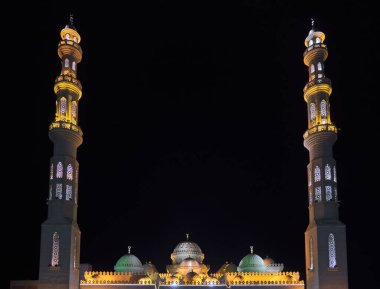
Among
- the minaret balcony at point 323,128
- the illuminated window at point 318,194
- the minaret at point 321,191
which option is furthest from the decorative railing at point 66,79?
the illuminated window at point 318,194

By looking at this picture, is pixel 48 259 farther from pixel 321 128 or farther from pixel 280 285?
pixel 321 128

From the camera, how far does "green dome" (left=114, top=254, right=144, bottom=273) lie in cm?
6309

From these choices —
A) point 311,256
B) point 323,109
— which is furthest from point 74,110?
point 311,256

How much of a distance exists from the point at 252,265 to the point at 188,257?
6857 mm

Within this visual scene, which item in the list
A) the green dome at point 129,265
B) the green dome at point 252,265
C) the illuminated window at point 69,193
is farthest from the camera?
the green dome at point 129,265

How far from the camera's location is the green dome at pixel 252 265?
206 ft

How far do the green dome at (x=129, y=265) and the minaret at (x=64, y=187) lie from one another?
7795mm

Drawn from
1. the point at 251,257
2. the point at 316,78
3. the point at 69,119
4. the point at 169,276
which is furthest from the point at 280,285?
the point at 69,119

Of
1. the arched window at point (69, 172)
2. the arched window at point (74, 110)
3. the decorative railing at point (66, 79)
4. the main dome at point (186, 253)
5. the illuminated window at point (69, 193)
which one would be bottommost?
the main dome at point (186, 253)

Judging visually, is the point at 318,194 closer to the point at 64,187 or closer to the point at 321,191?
the point at 321,191

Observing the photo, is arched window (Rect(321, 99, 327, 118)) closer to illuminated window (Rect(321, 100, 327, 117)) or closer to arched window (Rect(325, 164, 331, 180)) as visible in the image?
illuminated window (Rect(321, 100, 327, 117))

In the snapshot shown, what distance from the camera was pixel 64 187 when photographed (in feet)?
180

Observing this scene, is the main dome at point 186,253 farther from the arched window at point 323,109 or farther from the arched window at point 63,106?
the arched window at point 323,109

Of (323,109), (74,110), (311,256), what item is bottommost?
(311,256)
